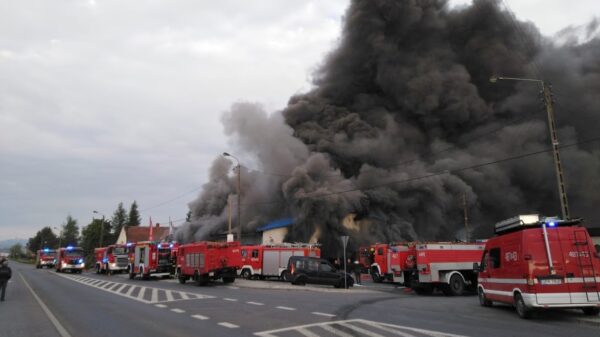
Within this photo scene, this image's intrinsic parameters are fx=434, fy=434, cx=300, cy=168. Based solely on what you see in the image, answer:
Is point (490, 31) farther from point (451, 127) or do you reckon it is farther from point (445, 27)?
point (451, 127)

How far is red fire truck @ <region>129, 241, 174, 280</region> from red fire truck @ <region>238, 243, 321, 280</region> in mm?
4654

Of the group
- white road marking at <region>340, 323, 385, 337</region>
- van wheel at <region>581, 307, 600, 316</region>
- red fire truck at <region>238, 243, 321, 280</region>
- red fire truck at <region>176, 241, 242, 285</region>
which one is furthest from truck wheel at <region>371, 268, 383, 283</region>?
white road marking at <region>340, 323, 385, 337</region>

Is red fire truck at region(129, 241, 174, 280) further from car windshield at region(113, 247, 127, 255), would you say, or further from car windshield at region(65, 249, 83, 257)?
car windshield at region(65, 249, 83, 257)

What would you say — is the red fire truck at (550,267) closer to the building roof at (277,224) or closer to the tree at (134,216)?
the building roof at (277,224)

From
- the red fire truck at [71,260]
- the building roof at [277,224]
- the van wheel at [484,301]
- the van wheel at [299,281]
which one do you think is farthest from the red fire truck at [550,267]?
the red fire truck at [71,260]

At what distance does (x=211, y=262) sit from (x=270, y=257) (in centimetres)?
586

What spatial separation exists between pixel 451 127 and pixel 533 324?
37.4 metres

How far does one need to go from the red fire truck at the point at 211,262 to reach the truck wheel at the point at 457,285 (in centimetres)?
1040

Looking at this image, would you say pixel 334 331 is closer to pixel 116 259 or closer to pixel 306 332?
pixel 306 332

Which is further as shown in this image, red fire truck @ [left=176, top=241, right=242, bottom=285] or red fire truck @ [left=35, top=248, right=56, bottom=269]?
red fire truck @ [left=35, top=248, right=56, bottom=269]

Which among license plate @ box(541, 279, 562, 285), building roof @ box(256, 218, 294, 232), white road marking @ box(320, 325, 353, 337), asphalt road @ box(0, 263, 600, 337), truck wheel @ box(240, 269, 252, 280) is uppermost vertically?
building roof @ box(256, 218, 294, 232)

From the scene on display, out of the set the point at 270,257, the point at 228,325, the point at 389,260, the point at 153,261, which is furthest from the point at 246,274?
the point at 228,325

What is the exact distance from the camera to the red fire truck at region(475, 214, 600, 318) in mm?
8688

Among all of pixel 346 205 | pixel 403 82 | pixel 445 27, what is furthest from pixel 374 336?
pixel 445 27
